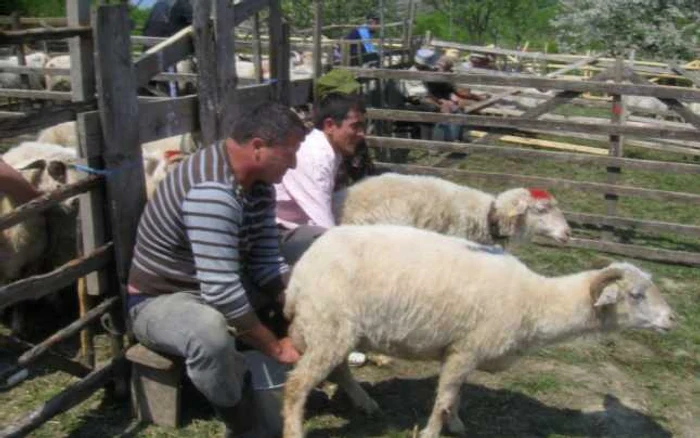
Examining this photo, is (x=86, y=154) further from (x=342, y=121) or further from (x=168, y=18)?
(x=168, y=18)

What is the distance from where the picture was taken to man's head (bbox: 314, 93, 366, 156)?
4.48 metres

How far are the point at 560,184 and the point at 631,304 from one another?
3523mm

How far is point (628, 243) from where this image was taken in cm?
765

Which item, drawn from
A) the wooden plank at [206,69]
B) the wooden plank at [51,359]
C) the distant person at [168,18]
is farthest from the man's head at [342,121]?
the distant person at [168,18]

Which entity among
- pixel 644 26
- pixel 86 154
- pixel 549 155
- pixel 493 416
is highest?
pixel 644 26

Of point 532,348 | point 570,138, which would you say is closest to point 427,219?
point 532,348

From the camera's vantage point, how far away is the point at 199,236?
3.10 m

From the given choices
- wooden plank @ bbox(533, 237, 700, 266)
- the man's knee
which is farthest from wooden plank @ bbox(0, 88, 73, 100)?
the man's knee

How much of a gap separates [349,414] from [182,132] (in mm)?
A: 1763

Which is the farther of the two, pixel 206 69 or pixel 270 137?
pixel 206 69

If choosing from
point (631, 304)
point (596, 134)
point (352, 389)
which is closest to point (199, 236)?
point (352, 389)

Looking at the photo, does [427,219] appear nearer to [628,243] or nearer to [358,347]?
[358,347]

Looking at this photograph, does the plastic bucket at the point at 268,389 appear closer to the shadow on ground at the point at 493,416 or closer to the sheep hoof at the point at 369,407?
the shadow on ground at the point at 493,416

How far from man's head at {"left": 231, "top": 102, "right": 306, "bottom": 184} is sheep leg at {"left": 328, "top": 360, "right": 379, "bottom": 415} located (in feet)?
4.03
